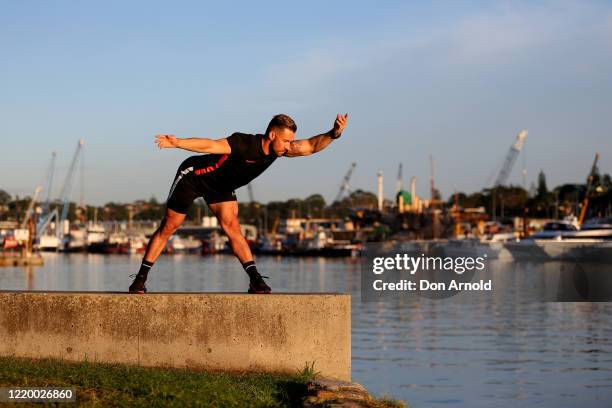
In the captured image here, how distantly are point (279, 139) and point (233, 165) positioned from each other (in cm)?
61

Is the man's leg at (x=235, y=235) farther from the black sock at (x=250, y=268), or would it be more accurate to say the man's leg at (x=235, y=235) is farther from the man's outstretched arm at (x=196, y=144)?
the man's outstretched arm at (x=196, y=144)

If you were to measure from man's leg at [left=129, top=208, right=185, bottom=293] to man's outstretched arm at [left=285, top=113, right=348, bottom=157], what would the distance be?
1551mm

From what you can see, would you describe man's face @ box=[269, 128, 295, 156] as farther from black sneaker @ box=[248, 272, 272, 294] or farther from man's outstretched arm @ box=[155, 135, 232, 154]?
black sneaker @ box=[248, 272, 272, 294]

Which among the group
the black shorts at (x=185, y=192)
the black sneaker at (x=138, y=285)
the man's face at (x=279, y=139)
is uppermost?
the man's face at (x=279, y=139)

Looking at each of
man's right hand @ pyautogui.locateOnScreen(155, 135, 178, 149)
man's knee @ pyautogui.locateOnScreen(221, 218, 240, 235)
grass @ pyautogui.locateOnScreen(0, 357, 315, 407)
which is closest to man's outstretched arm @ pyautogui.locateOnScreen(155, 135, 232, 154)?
man's right hand @ pyautogui.locateOnScreen(155, 135, 178, 149)

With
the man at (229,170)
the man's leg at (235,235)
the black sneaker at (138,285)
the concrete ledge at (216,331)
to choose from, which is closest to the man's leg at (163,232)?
the man at (229,170)

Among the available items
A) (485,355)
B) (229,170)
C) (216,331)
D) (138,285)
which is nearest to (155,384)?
(216,331)

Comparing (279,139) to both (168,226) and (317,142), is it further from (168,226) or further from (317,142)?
(168,226)

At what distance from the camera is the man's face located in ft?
41.5

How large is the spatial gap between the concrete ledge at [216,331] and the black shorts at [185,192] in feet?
3.56

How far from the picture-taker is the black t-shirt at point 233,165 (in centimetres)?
1264

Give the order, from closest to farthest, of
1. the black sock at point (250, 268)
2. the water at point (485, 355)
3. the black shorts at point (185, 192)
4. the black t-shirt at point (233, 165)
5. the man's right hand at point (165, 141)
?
the man's right hand at point (165, 141), the black t-shirt at point (233, 165), the black shorts at point (185, 192), the black sock at point (250, 268), the water at point (485, 355)

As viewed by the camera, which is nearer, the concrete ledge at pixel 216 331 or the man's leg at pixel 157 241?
the concrete ledge at pixel 216 331

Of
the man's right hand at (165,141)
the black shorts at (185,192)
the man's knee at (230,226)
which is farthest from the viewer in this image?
the man's knee at (230,226)
